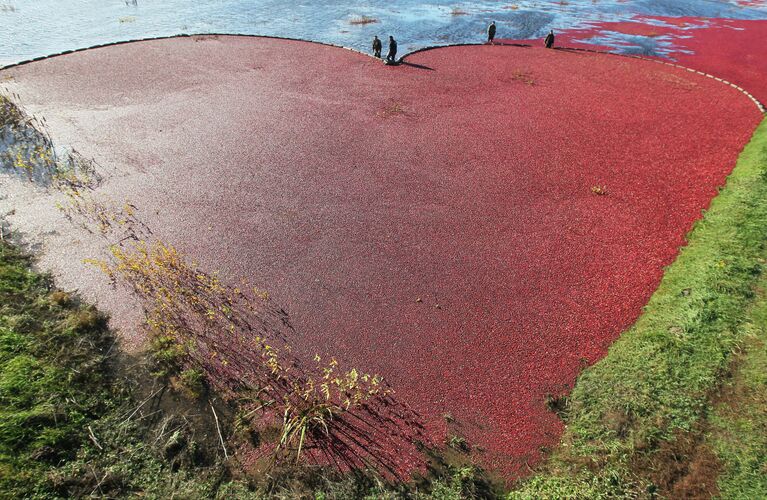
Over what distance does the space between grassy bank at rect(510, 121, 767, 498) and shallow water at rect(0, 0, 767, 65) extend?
16.7 metres

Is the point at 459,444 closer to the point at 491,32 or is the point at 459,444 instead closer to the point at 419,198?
the point at 419,198

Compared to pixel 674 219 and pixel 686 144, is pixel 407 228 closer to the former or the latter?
pixel 674 219

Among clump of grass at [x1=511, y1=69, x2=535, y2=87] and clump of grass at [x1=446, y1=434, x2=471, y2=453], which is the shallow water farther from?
clump of grass at [x1=446, y1=434, x2=471, y2=453]

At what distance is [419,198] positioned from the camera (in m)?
10.4

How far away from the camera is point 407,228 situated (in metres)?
9.51

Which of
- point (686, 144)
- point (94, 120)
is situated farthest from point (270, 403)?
point (686, 144)

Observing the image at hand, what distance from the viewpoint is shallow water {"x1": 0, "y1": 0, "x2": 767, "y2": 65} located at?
2048 cm

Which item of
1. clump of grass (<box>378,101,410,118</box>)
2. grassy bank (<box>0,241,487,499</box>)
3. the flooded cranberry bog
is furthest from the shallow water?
grassy bank (<box>0,241,487,499</box>)

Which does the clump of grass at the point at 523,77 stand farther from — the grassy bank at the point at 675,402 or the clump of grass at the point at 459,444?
the clump of grass at the point at 459,444

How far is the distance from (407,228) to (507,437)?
4.99 meters

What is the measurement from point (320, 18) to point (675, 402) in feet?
83.5

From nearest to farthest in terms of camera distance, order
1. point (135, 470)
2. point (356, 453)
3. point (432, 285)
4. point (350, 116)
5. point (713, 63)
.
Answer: point (135, 470) → point (356, 453) → point (432, 285) → point (350, 116) → point (713, 63)

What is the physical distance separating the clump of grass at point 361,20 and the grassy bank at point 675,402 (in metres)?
21.3

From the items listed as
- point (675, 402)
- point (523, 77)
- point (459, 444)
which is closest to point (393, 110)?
point (523, 77)
